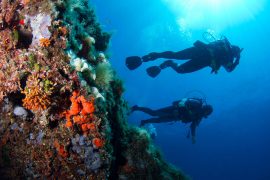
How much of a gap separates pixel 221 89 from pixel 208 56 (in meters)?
65.6

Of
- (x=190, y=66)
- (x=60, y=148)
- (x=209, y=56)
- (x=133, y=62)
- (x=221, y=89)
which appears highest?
(x=221, y=89)

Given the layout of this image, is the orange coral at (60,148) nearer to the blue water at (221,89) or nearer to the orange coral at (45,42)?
the orange coral at (45,42)

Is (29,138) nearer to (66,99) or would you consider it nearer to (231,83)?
(66,99)

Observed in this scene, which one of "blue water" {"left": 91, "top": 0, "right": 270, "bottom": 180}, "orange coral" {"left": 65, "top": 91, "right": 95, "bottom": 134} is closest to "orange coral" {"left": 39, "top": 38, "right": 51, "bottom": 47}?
"orange coral" {"left": 65, "top": 91, "right": 95, "bottom": 134}

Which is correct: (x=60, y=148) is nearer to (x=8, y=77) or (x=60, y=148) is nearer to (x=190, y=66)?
(x=8, y=77)

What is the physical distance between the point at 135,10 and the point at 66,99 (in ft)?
182

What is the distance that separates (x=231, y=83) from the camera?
2665 inches

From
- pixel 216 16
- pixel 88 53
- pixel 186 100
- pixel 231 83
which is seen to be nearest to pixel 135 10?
pixel 216 16

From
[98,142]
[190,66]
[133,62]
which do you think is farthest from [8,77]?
[190,66]

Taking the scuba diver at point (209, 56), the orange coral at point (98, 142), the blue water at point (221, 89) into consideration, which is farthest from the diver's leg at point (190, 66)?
the blue water at point (221, 89)

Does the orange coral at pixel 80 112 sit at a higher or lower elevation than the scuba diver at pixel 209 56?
lower

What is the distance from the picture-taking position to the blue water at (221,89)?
56438mm

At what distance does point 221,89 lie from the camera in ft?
233

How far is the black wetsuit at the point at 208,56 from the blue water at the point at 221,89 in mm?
47069
